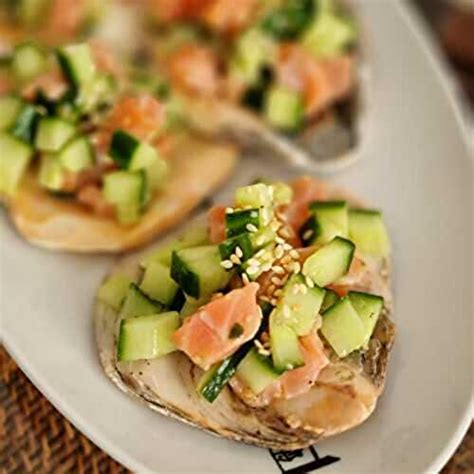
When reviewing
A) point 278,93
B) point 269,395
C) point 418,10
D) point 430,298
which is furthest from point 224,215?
point 418,10

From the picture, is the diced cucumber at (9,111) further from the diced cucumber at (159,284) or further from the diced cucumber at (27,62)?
the diced cucumber at (159,284)

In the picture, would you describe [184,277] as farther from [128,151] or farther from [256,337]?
[128,151]

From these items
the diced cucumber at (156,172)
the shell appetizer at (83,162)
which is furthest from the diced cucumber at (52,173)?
the diced cucumber at (156,172)

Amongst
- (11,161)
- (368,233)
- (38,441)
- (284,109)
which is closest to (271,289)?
(368,233)

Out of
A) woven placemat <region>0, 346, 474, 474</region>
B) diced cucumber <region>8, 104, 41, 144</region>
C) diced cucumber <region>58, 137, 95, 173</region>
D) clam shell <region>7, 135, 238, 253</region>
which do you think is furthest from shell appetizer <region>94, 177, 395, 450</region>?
diced cucumber <region>8, 104, 41, 144</region>

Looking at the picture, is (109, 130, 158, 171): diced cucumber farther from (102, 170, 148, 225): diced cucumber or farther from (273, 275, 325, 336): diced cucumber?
(273, 275, 325, 336): diced cucumber

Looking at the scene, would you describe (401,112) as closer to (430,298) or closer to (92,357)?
(430,298)
